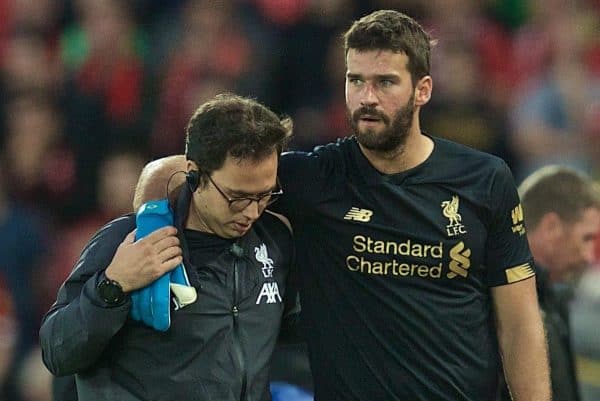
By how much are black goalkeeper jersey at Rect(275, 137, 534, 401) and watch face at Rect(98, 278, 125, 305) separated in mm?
780

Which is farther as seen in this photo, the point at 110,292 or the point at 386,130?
the point at 386,130

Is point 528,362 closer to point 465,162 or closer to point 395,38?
point 465,162

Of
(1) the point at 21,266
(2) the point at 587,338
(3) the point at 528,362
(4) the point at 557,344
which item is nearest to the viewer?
(3) the point at 528,362

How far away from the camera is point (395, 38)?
4273 millimetres

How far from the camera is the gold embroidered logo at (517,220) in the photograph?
14.5ft

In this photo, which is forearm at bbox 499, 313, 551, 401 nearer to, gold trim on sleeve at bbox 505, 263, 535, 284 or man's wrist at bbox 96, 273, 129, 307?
gold trim on sleeve at bbox 505, 263, 535, 284

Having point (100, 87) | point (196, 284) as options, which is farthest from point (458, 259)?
point (100, 87)

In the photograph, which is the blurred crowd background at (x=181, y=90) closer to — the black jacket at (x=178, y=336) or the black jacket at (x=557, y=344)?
the black jacket at (x=557, y=344)

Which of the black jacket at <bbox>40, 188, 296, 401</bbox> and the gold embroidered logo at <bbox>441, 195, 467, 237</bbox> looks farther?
the gold embroidered logo at <bbox>441, 195, 467, 237</bbox>

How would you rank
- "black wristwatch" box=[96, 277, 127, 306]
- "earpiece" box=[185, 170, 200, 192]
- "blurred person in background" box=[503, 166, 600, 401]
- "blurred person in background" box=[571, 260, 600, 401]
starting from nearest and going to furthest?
"black wristwatch" box=[96, 277, 127, 306]
"earpiece" box=[185, 170, 200, 192]
"blurred person in background" box=[503, 166, 600, 401]
"blurred person in background" box=[571, 260, 600, 401]

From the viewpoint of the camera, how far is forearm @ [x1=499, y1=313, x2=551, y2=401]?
4434 mm

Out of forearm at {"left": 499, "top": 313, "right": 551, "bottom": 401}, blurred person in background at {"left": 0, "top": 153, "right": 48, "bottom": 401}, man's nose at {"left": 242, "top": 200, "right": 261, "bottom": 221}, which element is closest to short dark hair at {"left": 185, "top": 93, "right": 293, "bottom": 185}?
man's nose at {"left": 242, "top": 200, "right": 261, "bottom": 221}

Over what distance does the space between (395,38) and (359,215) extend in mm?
Answer: 582

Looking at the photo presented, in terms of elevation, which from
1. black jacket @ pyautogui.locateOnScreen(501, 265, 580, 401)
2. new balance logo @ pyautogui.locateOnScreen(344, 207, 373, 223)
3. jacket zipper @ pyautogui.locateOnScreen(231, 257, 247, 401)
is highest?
new balance logo @ pyautogui.locateOnScreen(344, 207, 373, 223)
